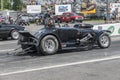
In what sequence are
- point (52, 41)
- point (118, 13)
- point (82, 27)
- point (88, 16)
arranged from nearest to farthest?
point (52, 41) → point (82, 27) → point (118, 13) → point (88, 16)

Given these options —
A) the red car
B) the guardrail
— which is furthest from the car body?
the red car

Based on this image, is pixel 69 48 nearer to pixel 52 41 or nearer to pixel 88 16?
pixel 52 41

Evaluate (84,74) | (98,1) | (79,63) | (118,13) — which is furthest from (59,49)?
(98,1)

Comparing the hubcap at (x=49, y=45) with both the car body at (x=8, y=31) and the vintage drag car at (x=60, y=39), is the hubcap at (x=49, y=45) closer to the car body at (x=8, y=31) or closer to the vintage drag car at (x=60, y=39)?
the vintage drag car at (x=60, y=39)

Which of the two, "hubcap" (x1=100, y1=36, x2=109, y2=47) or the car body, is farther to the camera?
the car body

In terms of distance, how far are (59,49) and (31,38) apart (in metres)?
1.16

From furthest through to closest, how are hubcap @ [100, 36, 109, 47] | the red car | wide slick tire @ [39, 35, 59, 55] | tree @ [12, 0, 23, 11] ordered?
tree @ [12, 0, 23, 11] → the red car → hubcap @ [100, 36, 109, 47] → wide slick tire @ [39, 35, 59, 55]

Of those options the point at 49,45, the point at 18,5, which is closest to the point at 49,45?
the point at 49,45

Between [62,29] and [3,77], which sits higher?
[62,29]

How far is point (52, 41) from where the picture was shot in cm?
1323

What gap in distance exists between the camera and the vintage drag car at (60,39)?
1306cm

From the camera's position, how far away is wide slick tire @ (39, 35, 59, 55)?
1298 centimetres

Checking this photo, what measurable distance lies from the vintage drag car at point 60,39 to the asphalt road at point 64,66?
31 centimetres

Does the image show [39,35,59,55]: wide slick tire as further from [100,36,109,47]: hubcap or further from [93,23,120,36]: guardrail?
[93,23,120,36]: guardrail
